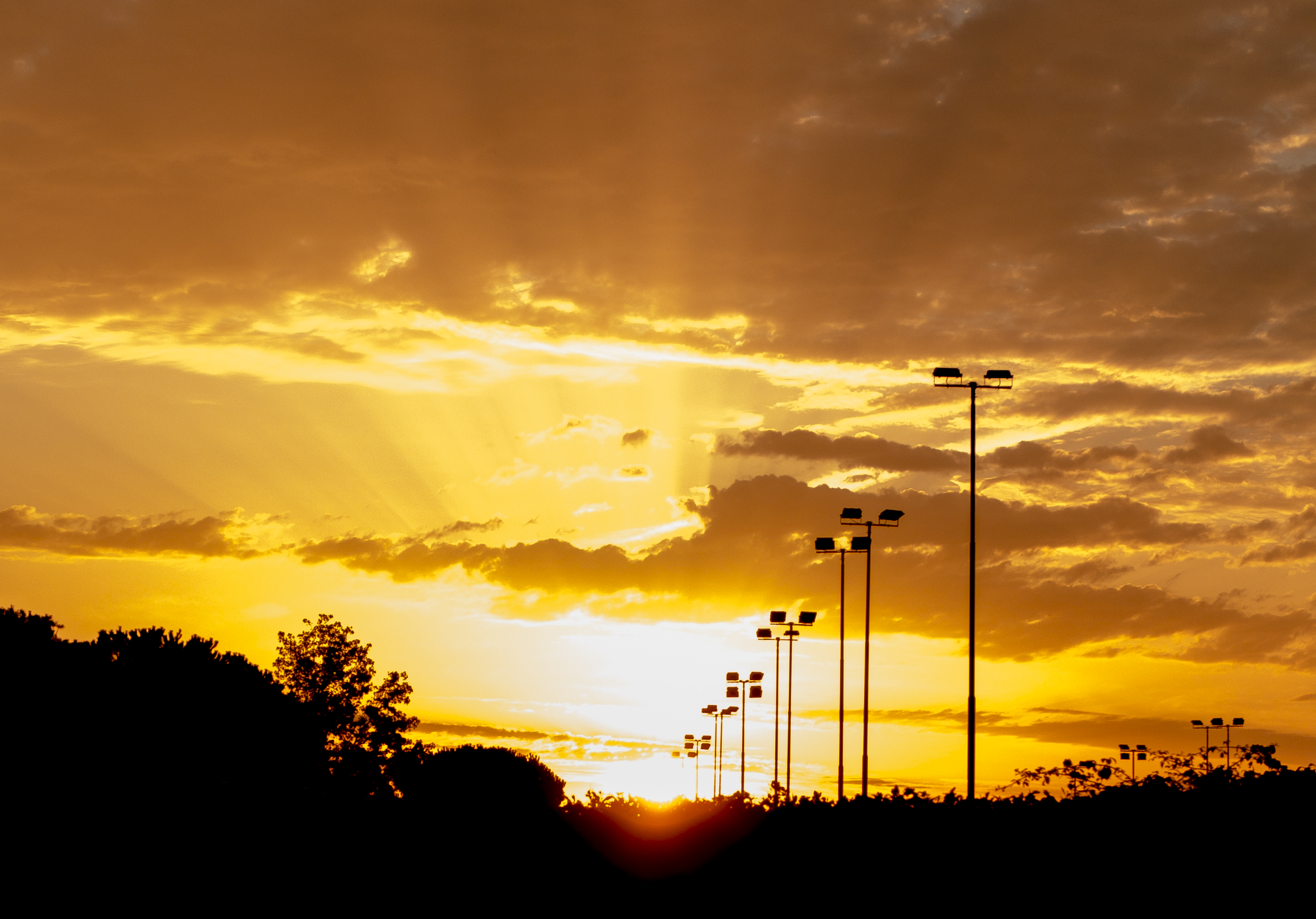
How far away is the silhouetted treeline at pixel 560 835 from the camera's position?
69.2 ft

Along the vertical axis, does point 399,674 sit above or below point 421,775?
above

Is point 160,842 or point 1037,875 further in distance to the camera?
point 160,842

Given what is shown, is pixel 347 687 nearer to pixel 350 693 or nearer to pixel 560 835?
pixel 350 693

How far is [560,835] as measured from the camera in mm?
31953

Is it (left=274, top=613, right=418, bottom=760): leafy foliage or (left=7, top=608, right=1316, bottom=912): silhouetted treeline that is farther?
(left=274, top=613, right=418, bottom=760): leafy foliage

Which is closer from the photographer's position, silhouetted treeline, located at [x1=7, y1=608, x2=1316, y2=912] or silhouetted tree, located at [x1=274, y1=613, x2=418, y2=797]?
silhouetted treeline, located at [x1=7, y1=608, x2=1316, y2=912]

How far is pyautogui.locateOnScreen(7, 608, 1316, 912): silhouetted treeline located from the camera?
2108cm

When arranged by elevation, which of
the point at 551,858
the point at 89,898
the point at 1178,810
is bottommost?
the point at 89,898

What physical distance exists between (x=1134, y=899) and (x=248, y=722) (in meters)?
64.1

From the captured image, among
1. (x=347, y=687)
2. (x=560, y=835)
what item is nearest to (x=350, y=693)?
(x=347, y=687)

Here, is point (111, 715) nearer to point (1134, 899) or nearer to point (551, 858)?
point (551, 858)

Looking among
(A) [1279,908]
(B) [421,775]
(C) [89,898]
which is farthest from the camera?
(B) [421,775]

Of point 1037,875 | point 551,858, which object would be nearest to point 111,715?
point 551,858

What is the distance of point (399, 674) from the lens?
4446 inches
